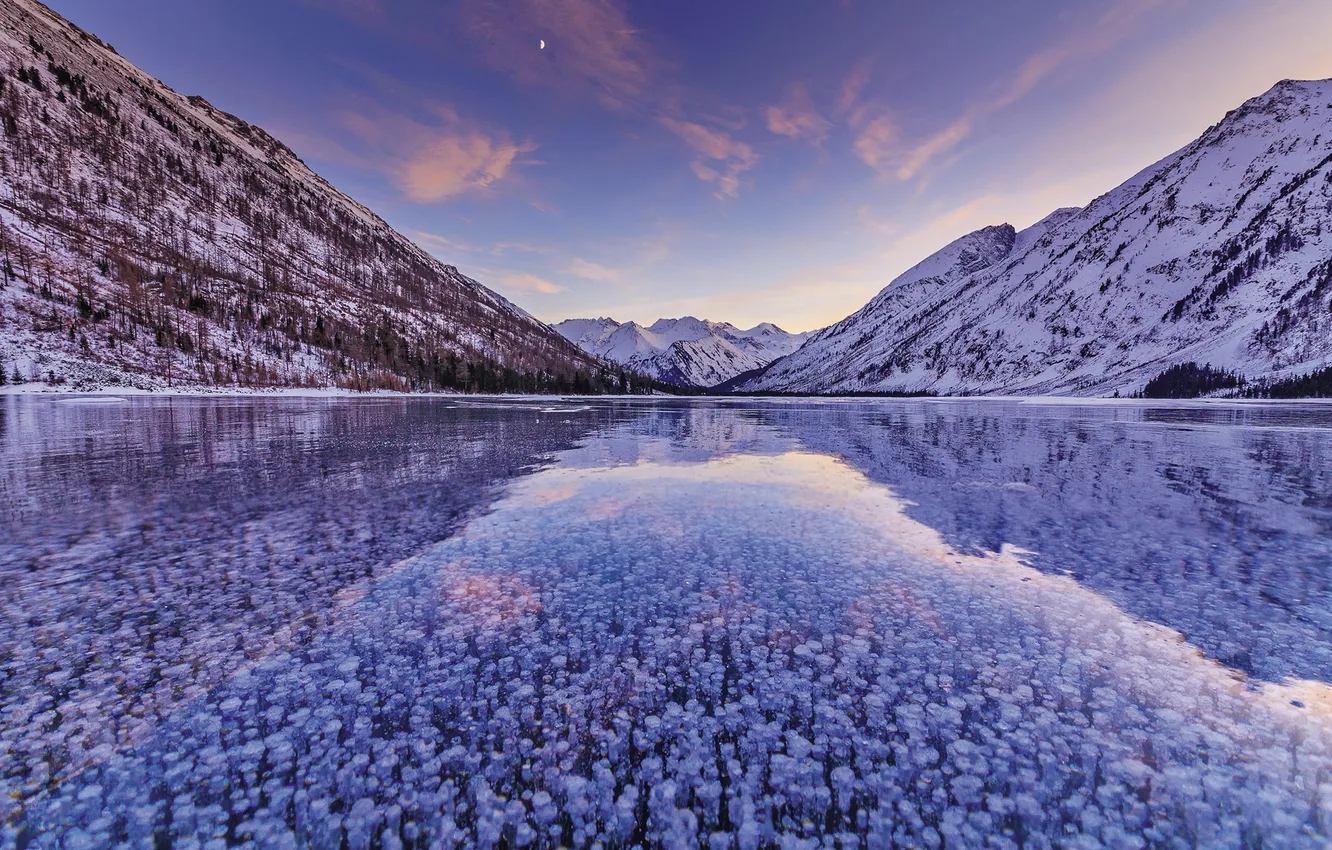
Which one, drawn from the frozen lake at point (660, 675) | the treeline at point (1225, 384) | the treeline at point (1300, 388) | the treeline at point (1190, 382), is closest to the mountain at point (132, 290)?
the frozen lake at point (660, 675)

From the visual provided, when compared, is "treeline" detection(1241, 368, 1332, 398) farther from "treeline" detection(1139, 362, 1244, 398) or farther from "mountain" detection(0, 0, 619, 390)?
"mountain" detection(0, 0, 619, 390)

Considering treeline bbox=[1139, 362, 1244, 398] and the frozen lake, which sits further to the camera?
treeline bbox=[1139, 362, 1244, 398]

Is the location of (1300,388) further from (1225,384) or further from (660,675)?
(660,675)

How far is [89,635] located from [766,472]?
51.9ft

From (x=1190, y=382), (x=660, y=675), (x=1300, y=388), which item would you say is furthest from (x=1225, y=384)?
(x=660, y=675)

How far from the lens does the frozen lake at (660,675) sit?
368cm

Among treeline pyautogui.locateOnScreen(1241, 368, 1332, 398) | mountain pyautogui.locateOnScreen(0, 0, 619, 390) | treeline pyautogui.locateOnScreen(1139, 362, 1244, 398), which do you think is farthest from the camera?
treeline pyautogui.locateOnScreen(1139, 362, 1244, 398)

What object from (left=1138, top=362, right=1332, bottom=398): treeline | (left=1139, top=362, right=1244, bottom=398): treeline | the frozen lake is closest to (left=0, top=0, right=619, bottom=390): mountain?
the frozen lake

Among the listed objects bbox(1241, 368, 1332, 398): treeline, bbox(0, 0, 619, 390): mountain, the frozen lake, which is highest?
bbox(0, 0, 619, 390): mountain

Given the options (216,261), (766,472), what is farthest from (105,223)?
(766,472)

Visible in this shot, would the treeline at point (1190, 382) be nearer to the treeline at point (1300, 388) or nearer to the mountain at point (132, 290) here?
the treeline at point (1300, 388)

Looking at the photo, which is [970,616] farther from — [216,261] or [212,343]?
[216,261]

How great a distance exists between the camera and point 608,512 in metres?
12.5

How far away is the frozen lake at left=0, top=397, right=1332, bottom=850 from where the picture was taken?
3.68 meters
